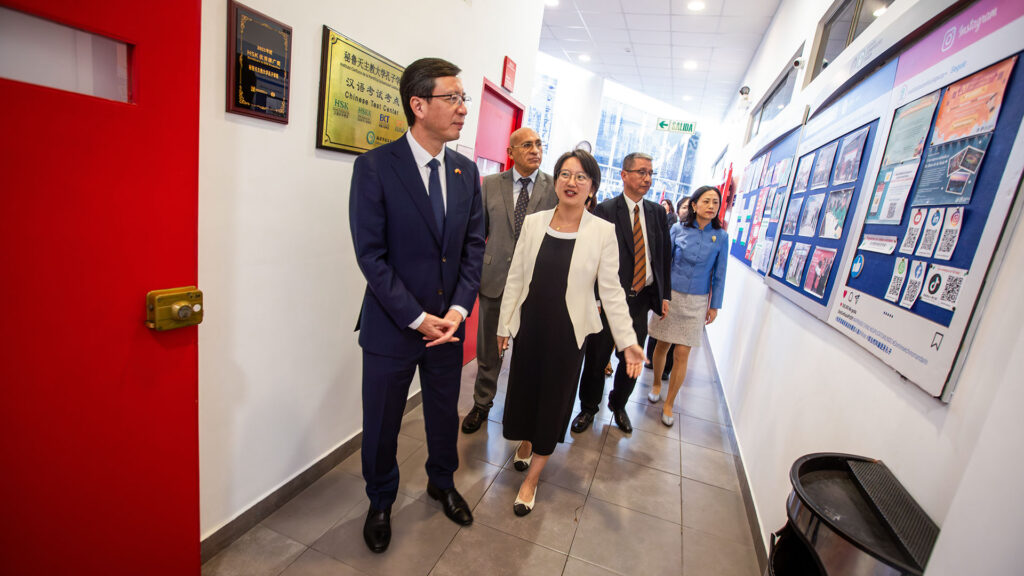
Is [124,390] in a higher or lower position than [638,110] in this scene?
lower

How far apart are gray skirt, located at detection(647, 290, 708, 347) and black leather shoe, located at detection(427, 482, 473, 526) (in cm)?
183

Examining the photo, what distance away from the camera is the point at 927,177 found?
122 centimetres

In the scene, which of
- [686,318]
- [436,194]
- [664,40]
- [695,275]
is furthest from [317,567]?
[664,40]

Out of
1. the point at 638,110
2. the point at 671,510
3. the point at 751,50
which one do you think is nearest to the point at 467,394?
the point at 671,510

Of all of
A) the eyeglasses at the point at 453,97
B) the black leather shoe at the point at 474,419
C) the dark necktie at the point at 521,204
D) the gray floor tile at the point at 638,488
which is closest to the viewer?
the eyeglasses at the point at 453,97

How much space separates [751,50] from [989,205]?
6.01 m

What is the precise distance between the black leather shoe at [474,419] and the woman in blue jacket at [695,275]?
133cm

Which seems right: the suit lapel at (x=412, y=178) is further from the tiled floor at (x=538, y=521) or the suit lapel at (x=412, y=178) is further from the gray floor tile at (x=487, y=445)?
the gray floor tile at (x=487, y=445)

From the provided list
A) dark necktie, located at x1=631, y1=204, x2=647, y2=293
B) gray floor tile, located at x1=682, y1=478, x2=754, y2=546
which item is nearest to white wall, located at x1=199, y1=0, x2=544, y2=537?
dark necktie, located at x1=631, y1=204, x2=647, y2=293

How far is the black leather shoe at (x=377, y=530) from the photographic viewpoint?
5.48 ft

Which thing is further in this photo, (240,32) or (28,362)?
(240,32)

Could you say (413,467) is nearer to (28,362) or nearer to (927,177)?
(28,362)

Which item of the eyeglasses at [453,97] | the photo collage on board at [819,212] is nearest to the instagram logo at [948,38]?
the photo collage on board at [819,212]

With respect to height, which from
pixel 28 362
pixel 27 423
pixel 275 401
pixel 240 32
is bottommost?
pixel 275 401
